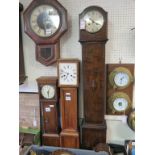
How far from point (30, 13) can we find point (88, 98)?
3.72 feet

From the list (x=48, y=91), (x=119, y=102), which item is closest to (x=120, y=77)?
(x=119, y=102)

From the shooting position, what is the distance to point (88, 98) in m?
2.04

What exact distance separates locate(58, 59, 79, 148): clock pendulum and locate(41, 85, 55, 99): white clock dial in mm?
109

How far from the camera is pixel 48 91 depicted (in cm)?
211

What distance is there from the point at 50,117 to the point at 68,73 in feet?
1.80

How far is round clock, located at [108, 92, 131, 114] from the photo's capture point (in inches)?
86.4

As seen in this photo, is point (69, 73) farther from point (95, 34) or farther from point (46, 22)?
point (46, 22)

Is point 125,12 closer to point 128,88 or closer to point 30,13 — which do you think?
point 128,88

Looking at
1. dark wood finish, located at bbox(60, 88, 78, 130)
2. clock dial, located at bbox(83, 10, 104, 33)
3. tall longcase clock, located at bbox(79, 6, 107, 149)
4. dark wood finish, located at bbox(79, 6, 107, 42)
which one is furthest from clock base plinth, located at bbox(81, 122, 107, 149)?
clock dial, located at bbox(83, 10, 104, 33)

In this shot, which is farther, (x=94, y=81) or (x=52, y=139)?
(x=52, y=139)

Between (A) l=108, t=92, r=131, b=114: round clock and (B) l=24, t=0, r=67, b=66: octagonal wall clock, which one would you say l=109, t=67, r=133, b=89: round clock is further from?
(B) l=24, t=0, r=67, b=66: octagonal wall clock

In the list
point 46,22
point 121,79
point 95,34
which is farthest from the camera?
point 121,79
